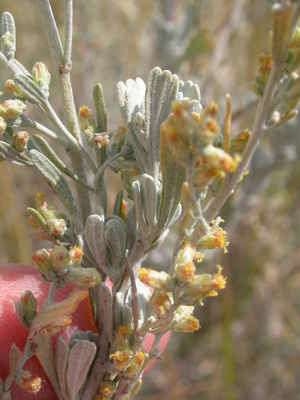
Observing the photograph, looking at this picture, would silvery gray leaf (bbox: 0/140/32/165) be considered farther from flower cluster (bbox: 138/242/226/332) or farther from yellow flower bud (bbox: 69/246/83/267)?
flower cluster (bbox: 138/242/226/332)

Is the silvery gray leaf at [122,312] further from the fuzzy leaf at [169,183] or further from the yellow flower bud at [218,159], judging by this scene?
the yellow flower bud at [218,159]

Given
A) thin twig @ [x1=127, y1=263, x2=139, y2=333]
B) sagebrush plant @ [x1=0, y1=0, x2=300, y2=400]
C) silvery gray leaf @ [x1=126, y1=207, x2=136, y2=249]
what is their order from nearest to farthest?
sagebrush plant @ [x1=0, y1=0, x2=300, y2=400]
thin twig @ [x1=127, y1=263, x2=139, y2=333]
silvery gray leaf @ [x1=126, y1=207, x2=136, y2=249]

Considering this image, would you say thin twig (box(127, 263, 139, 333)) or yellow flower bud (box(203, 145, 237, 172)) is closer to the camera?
yellow flower bud (box(203, 145, 237, 172))

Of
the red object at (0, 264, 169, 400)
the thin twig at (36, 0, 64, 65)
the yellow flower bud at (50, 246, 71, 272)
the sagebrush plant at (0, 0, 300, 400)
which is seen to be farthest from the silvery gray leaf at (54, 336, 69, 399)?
the thin twig at (36, 0, 64, 65)

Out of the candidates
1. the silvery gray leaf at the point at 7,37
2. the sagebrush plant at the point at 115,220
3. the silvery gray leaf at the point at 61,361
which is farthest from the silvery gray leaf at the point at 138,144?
the silvery gray leaf at the point at 61,361

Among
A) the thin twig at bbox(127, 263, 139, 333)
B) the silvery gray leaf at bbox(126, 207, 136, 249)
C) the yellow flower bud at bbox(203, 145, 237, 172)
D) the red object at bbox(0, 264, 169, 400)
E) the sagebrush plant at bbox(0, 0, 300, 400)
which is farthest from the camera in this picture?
the red object at bbox(0, 264, 169, 400)

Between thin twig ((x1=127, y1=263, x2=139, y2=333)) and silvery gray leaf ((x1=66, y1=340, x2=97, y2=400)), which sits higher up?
thin twig ((x1=127, y1=263, x2=139, y2=333))

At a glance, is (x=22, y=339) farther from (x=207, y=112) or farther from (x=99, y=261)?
(x=207, y=112)

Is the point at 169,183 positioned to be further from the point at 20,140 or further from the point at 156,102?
the point at 20,140

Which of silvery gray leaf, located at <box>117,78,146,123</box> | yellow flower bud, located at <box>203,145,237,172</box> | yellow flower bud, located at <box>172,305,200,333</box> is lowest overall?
yellow flower bud, located at <box>172,305,200,333</box>
